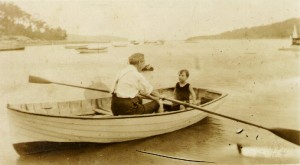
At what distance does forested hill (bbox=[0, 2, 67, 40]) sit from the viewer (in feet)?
9.36

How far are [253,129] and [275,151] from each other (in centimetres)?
38

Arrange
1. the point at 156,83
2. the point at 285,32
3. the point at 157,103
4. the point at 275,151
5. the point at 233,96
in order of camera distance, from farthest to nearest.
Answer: the point at 156,83 < the point at 233,96 < the point at 285,32 < the point at 275,151 < the point at 157,103

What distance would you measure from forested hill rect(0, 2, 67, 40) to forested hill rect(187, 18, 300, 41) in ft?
5.26

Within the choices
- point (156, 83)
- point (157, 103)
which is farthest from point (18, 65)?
point (156, 83)

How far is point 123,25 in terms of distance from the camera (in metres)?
3.21

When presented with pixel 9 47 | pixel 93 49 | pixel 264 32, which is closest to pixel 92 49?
pixel 93 49

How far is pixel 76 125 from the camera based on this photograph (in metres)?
2.47

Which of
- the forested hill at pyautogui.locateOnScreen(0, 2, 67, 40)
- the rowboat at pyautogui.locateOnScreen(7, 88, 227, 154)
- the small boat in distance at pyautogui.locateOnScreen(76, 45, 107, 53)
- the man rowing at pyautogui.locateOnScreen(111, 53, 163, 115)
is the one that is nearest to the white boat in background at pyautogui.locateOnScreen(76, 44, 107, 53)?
the small boat in distance at pyautogui.locateOnScreen(76, 45, 107, 53)

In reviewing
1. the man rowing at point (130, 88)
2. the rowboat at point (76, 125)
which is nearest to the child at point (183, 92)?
the rowboat at point (76, 125)

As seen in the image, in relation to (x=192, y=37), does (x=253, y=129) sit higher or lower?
lower

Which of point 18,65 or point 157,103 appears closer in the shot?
point 157,103

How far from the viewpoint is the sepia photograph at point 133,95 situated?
8.40ft

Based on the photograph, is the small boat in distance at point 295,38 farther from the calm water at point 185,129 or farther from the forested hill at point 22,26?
the forested hill at point 22,26

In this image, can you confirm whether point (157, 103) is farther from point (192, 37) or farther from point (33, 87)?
point (33, 87)
